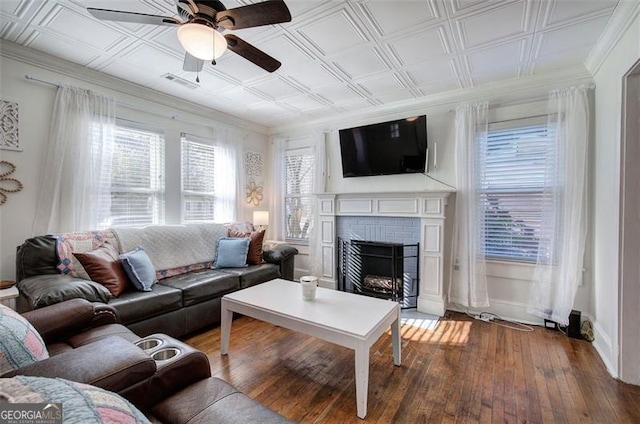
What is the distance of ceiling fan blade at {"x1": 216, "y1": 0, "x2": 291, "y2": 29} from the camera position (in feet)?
4.75

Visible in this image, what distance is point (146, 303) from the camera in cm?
235

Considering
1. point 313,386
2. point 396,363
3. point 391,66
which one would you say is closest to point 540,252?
point 396,363

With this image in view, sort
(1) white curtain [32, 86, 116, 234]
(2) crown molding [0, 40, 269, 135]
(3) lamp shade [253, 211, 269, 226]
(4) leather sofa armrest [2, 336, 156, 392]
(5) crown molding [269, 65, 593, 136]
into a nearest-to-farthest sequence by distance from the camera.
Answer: (4) leather sofa armrest [2, 336, 156, 392] → (2) crown molding [0, 40, 269, 135] → (1) white curtain [32, 86, 116, 234] → (5) crown molding [269, 65, 593, 136] → (3) lamp shade [253, 211, 269, 226]

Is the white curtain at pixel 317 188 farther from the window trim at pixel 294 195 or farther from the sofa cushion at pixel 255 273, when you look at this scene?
the sofa cushion at pixel 255 273

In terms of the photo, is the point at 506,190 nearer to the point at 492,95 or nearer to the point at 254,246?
the point at 492,95

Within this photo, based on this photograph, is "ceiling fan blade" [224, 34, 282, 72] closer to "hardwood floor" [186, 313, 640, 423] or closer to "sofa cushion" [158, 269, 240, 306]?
"sofa cushion" [158, 269, 240, 306]

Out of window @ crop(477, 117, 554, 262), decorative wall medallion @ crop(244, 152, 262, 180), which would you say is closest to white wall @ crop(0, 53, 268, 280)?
decorative wall medallion @ crop(244, 152, 262, 180)

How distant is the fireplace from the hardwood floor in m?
0.75

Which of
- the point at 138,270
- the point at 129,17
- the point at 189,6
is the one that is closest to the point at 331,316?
the point at 138,270

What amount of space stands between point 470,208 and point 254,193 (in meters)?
3.14

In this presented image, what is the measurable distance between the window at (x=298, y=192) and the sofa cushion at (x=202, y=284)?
1.72 m

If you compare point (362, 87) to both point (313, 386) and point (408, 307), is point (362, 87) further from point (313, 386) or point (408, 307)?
point (313, 386)

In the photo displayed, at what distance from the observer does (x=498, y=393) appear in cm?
188

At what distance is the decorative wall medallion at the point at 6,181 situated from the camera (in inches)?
93.6
